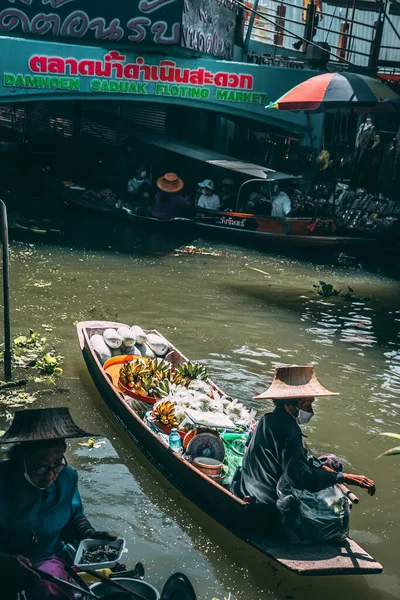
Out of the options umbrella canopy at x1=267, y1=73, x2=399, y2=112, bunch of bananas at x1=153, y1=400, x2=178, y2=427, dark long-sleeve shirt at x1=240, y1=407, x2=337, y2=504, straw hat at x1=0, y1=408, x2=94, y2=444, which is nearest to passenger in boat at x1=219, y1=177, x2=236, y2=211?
umbrella canopy at x1=267, y1=73, x2=399, y2=112

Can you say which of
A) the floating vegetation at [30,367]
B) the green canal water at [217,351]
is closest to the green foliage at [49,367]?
the floating vegetation at [30,367]

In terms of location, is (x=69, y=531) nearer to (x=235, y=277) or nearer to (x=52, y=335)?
(x=52, y=335)

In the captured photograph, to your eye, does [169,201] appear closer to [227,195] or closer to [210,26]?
[227,195]

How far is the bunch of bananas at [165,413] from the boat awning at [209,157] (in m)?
13.0

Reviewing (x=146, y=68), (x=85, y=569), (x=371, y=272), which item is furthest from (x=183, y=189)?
(x=85, y=569)

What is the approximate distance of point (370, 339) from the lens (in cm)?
1392

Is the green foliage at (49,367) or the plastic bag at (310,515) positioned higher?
the plastic bag at (310,515)

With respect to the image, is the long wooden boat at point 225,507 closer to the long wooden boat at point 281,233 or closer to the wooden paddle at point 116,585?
the wooden paddle at point 116,585

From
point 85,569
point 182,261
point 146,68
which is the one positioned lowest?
point 182,261

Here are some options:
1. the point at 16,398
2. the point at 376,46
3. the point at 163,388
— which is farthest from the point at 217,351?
the point at 376,46

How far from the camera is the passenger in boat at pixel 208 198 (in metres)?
22.2

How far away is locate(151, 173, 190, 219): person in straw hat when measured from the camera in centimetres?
2177

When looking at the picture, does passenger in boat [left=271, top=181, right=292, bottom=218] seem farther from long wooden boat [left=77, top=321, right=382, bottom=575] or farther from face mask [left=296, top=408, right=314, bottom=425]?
face mask [left=296, top=408, right=314, bottom=425]

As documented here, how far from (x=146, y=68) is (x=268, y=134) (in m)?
5.79
